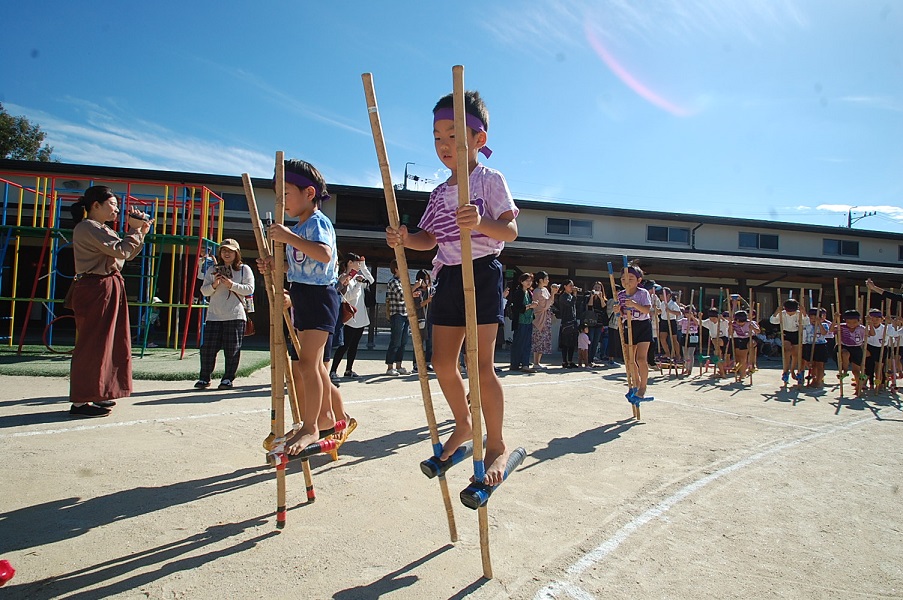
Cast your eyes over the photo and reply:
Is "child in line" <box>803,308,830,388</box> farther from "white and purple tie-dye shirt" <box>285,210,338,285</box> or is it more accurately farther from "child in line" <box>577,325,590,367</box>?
"white and purple tie-dye shirt" <box>285,210,338,285</box>

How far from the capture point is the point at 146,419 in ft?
17.4

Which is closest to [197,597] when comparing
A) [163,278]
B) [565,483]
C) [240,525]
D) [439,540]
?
[240,525]

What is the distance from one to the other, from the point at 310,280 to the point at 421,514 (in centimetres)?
172

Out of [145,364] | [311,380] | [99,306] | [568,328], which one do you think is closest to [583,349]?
[568,328]

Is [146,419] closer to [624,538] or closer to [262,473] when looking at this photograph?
[262,473]

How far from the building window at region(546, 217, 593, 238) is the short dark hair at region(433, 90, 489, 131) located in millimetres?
20643

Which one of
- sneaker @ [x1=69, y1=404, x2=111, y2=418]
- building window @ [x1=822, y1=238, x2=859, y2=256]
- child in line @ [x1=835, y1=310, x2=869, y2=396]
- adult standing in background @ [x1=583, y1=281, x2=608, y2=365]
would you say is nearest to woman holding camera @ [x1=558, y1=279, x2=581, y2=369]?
adult standing in background @ [x1=583, y1=281, x2=608, y2=365]

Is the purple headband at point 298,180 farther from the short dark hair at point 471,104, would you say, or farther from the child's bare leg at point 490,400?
the child's bare leg at point 490,400

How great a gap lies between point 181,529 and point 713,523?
123 inches

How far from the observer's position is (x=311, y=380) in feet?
11.6

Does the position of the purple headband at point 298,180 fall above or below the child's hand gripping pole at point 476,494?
above

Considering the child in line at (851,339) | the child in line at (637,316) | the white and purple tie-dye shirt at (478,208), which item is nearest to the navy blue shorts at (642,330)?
the child in line at (637,316)

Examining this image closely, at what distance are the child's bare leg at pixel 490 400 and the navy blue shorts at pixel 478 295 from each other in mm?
82

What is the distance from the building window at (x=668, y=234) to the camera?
2462 cm
